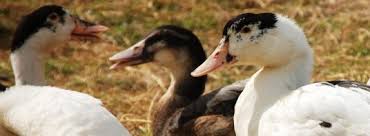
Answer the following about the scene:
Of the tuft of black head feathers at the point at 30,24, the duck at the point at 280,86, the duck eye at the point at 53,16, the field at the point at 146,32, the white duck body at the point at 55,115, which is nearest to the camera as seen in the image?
the white duck body at the point at 55,115

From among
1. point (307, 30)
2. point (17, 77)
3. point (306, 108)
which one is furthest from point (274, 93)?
point (307, 30)

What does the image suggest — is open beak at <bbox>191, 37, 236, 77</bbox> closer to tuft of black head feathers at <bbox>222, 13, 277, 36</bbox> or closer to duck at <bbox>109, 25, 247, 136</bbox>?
tuft of black head feathers at <bbox>222, 13, 277, 36</bbox>

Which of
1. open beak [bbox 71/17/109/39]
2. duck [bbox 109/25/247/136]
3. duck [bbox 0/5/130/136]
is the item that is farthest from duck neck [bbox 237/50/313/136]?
open beak [bbox 71/17/109/39]

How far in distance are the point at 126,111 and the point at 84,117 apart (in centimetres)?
340

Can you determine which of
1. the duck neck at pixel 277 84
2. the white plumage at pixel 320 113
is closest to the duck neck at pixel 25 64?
the duck neck at pixel 277 84

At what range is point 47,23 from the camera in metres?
5.83

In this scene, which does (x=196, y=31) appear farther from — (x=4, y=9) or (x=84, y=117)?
(x=84, y=117)

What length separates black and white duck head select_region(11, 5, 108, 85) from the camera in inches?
224

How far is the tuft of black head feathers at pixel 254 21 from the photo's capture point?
4.45 meters

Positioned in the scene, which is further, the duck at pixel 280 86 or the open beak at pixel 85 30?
the open beak at pixel 85 30

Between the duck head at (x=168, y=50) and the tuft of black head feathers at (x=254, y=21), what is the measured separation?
5.39 ft

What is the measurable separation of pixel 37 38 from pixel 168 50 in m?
1.01

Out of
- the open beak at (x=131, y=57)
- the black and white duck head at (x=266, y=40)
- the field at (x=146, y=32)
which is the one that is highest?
the black and white duck head at (x=266, y=40)

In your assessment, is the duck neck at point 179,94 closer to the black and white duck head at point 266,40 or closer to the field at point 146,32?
the field at point 146,32
